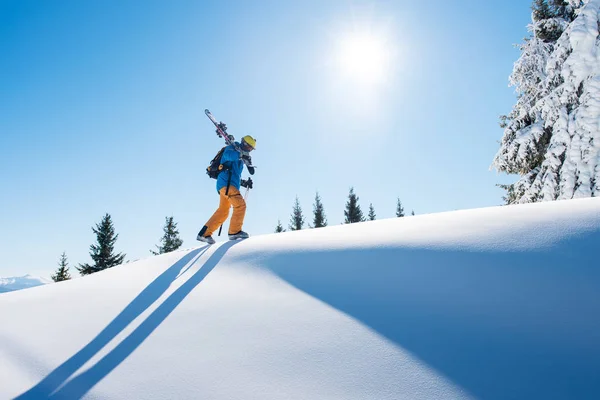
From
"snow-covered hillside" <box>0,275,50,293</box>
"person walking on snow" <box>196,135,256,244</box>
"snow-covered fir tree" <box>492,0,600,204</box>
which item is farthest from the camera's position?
"snow-covered hillside" <box>0,275,50,293</box>

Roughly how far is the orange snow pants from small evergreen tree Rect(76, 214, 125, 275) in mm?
19087

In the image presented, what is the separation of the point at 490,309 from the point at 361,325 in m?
0.60

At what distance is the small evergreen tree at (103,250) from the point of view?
20.7 m

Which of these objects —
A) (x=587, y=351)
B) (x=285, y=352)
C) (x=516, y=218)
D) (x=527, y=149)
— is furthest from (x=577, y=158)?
(x=285, y=352)

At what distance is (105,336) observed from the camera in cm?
188

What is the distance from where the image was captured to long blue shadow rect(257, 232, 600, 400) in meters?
1.16

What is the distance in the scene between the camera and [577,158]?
23.8 ft

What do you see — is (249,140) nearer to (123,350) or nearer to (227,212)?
(227,212)

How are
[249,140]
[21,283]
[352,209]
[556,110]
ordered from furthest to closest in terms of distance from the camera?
[21,283] < [352,209] < [556,110] < [249,140]

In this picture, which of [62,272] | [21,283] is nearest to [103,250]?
[62,272]

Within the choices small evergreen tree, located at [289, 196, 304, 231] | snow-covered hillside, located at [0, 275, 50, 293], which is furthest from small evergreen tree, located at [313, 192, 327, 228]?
snow-covered hillside, located at [0, 275, 50, 293]

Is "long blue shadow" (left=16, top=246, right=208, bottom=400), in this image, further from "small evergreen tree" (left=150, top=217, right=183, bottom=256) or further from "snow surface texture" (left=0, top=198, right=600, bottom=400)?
"small evergreen tree" (left=150, top=217, right=183, bottom=256)

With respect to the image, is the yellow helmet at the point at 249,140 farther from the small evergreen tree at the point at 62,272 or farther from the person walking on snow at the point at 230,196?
the small evergreen tree at the point at 62,272

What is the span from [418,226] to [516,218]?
2.19 feet
